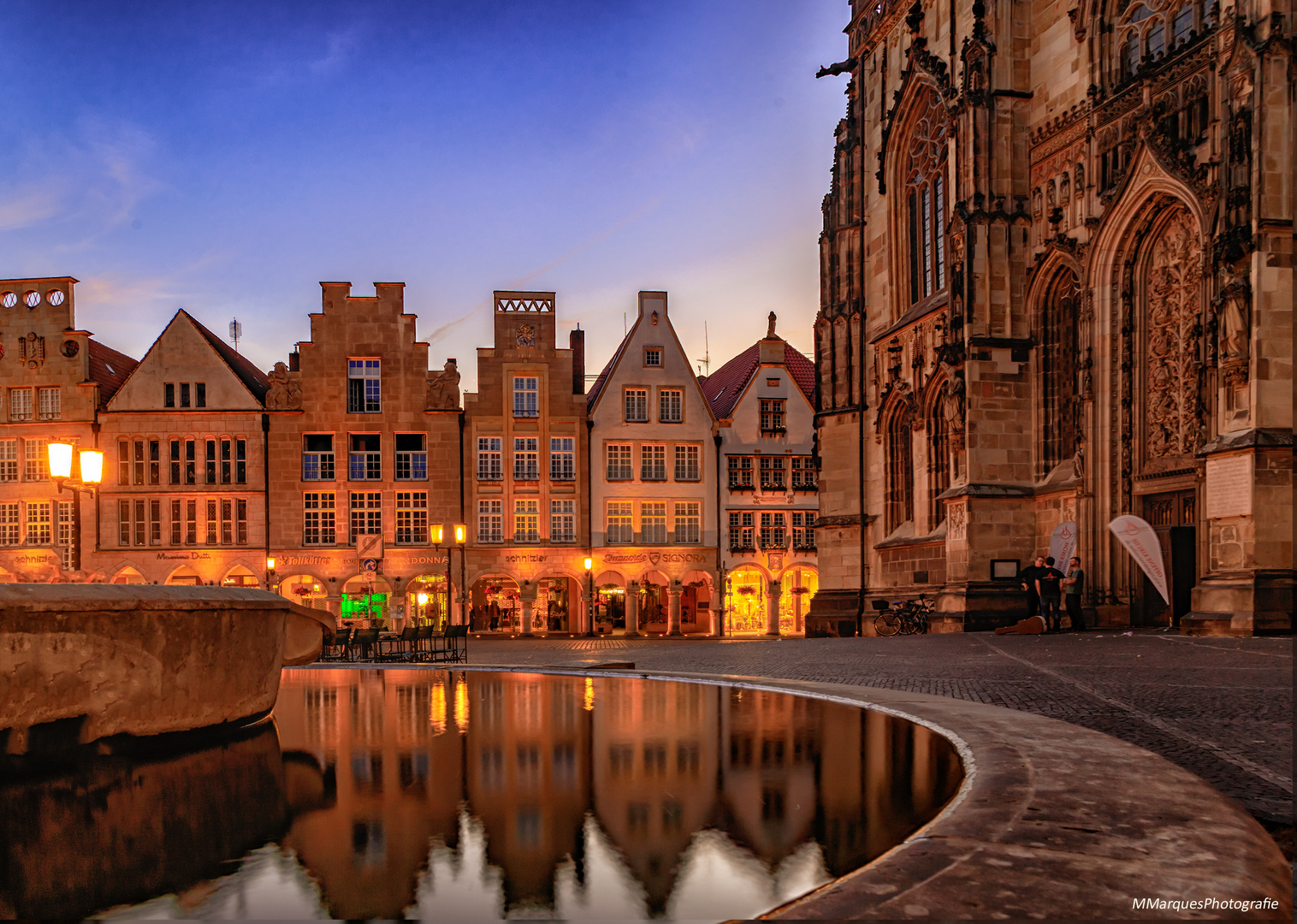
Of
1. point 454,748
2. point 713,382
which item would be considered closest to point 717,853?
point 454,748

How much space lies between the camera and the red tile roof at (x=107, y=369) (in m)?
43.3

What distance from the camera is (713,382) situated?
5528cm

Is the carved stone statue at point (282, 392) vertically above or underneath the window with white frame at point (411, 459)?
above

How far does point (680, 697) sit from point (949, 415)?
52.8ft

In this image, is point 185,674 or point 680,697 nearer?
point 185,674

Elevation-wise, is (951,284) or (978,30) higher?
(978,30)

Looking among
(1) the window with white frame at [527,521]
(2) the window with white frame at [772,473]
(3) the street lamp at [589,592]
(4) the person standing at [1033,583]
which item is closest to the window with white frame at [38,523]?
(1) the window with white frame at [527,521]

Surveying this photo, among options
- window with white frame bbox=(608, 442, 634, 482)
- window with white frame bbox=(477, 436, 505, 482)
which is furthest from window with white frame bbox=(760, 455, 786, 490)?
window with white frame bbox=(477, 436, 505, 482)

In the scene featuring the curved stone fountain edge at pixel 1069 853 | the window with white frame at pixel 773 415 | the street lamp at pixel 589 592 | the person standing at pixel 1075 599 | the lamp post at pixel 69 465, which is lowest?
the street lamp at pixel 589 592

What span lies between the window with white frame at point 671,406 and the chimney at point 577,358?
3.63 m

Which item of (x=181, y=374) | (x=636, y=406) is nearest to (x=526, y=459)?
(x=636, y=406)

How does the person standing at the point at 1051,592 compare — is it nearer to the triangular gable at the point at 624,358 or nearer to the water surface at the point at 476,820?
the water surface at the point at 476,820

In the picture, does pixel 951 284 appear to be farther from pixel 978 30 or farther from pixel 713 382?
pixel 713 382

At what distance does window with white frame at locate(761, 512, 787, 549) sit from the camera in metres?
45.0
